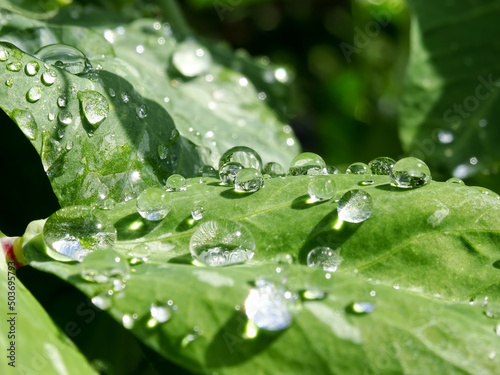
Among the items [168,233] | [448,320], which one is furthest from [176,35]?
[448,320]

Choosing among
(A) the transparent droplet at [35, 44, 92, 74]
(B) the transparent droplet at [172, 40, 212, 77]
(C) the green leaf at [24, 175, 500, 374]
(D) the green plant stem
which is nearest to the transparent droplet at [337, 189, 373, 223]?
(C) the green leaf at [24, 175, 500, 374]

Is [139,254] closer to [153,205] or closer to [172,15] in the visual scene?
[153,205]

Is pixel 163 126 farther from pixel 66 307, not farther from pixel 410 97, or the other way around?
pixel 410 97

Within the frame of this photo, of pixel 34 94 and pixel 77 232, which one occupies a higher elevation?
pixel 34 94

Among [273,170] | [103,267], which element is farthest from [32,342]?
[273,170]

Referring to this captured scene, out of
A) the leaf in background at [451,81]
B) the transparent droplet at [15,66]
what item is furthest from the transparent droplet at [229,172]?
the leaf in background at [451,81]

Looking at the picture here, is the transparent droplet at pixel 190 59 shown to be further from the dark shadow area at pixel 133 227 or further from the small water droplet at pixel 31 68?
the dark shadow area at pixel 133 227

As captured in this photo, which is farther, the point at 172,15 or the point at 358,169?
the point at 172,15
